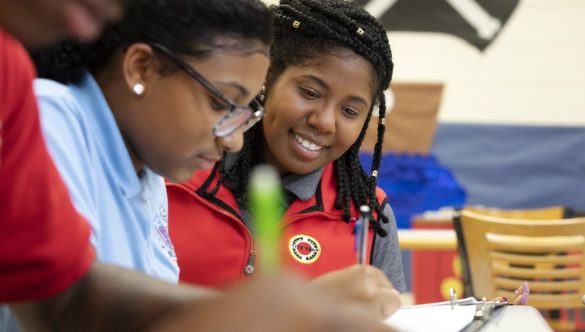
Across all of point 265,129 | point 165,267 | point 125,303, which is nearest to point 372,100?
point 265,129

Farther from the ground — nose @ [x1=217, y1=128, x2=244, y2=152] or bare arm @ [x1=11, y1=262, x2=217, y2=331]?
nose @ [x1=217, y1=128, x2=244, y2=152]

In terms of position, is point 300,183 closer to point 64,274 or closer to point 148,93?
point 148,93

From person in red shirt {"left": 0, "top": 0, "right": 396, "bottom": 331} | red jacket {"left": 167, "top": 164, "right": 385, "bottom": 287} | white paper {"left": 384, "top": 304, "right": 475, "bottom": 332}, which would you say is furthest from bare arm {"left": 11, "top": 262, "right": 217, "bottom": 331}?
red jacket {"left": 167, "top": 164, "right": 385, "bottom": 287}

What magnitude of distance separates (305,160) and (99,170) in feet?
2.22

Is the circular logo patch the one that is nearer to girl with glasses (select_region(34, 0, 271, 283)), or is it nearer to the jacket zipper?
the jacket zipper

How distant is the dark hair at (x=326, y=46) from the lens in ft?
5.42

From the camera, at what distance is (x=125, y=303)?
839 mm

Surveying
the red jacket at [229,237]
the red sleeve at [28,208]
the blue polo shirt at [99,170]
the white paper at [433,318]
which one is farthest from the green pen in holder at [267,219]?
the red jacket at [229,237]

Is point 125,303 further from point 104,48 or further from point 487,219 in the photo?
point 487,219

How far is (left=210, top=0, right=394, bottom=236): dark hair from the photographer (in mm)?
1652

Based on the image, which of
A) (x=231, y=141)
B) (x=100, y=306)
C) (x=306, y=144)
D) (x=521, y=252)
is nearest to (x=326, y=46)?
(x=306, y=144)

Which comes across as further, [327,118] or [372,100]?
[372,100]

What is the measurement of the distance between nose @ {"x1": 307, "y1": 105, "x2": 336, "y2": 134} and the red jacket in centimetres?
18

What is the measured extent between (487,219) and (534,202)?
198 cm
